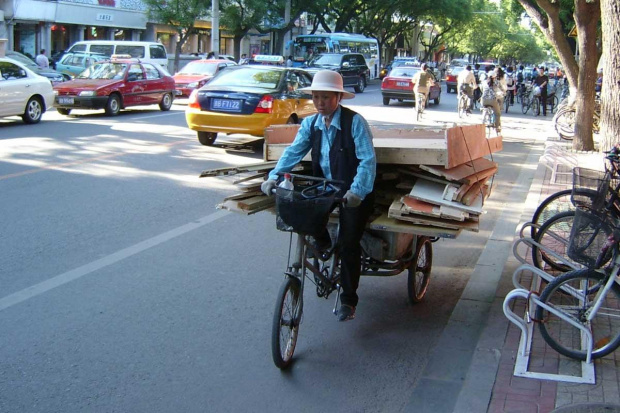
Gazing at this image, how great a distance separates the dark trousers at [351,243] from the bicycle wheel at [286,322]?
15.1 inches

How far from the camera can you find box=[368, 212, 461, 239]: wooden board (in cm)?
499

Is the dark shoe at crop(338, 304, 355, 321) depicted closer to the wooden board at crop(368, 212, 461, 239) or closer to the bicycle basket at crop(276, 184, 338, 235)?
the wooden board at crop(368, 212, 461, 239)

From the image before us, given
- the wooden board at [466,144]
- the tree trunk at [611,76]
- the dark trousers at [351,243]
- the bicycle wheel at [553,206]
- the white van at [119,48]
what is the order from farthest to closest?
the white van at [119,48] < the tree trunk at [611,76] < the bicycle wheel at [553,206] < the wooden board at [466,144] < the dark trousers at [351,243]

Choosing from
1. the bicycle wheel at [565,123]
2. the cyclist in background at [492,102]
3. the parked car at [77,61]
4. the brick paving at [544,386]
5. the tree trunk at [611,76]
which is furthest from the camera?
the parked car at [77,61]

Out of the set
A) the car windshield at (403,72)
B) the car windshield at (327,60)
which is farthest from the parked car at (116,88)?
the car windshield at (327,60)

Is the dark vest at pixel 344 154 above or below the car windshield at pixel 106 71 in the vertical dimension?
below

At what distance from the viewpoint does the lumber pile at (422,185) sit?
5.07 meters

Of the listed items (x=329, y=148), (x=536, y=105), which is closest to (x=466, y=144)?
(x=329, y=148)

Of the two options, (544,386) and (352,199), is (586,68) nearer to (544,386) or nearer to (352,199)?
(352,199)

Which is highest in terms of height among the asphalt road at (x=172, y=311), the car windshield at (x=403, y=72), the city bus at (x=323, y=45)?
the city bus at (x=323, y=45)

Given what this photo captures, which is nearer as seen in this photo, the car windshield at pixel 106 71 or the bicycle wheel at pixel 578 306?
the bicycle wheel at pixel 578 306

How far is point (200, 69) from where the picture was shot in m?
26.6

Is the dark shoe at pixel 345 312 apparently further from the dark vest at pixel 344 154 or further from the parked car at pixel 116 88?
the parked car at pixel 116 88

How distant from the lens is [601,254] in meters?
4.58
